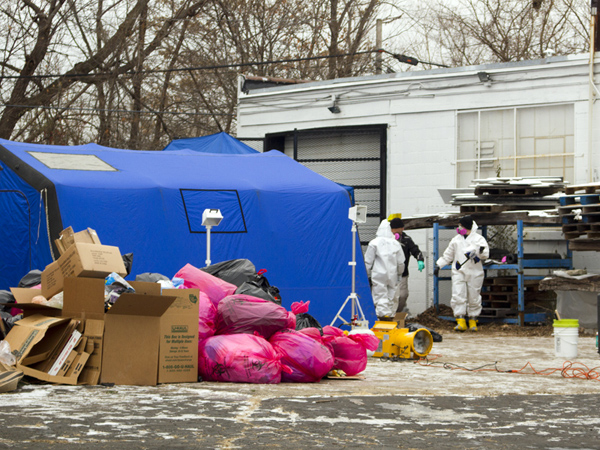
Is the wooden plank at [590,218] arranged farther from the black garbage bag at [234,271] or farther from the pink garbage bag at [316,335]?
the pink garbage bag at [316,335]

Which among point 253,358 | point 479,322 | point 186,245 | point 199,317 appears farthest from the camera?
point 479,322

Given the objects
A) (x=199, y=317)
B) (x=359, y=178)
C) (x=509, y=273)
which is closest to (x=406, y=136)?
(x=359, y=178)

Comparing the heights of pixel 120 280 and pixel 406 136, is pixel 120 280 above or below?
below

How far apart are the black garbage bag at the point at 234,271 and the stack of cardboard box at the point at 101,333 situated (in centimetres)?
138

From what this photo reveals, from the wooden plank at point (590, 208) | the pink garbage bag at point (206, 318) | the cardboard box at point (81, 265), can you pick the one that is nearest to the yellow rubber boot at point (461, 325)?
the wooden plank at point (590, 208)

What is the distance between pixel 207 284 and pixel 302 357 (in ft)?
4.39

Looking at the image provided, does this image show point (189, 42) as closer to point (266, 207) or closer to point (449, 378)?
point (266, 207)

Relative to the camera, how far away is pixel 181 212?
10.4 meters

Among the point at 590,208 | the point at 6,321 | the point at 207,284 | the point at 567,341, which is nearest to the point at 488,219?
the point at 590,208

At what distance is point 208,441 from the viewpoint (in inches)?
172

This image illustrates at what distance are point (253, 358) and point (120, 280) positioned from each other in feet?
4.47

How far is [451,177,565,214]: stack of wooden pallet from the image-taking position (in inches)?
524

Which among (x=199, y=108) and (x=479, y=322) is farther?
(x=199, y=108)

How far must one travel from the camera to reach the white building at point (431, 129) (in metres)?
13.9
